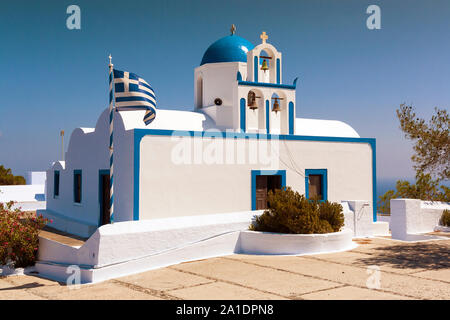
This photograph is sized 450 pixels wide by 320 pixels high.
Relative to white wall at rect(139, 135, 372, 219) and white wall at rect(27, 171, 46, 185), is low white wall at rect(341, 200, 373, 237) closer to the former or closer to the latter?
white wall at rect(139, 135, 372, 219)

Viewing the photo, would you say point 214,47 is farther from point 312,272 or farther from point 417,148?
point 312,272

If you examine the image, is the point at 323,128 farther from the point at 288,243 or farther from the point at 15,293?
the point at 15,293

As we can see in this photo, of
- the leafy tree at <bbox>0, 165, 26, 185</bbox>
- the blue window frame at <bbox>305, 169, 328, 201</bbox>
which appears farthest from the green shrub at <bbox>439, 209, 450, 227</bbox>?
the leafy tree at <bbox>0, 165, 26, 185</bbox>

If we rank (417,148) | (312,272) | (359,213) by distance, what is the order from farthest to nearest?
1. (417,148)
2. (359,213)
3. (312,272)

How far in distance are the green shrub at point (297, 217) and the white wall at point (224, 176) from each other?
1940 millimetres

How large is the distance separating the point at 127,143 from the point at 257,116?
528 centimetres

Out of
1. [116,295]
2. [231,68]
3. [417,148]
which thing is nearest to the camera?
[116,295]

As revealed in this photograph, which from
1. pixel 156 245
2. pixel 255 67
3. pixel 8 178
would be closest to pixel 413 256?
pixel 156 245

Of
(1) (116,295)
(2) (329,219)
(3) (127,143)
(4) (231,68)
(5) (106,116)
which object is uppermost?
(4) (231,68)

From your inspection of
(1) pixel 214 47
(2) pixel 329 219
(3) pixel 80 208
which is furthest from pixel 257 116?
(3) pixel 80 208

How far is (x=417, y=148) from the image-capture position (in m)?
19.1

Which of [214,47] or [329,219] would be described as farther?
[214,47]

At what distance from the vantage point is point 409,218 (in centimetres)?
1446

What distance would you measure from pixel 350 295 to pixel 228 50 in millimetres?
12676
